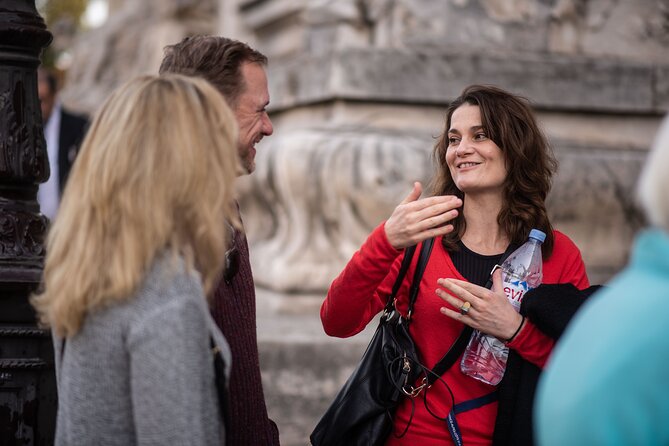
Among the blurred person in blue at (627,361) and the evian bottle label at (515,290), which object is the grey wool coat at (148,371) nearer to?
the blurred person in blue at (627,361)

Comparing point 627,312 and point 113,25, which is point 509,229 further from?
point 113,25

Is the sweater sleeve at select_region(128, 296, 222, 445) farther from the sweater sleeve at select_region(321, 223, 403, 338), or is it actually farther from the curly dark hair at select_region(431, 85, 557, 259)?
the curly dark hair at select_region(431, 85, 557, 259)

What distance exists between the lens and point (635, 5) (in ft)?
22.4

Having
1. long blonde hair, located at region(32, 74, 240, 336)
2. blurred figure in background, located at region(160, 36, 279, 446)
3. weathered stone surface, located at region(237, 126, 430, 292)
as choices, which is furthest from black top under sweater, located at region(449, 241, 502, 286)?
weathered stone surface, located at region(237, 126, 430, 292)

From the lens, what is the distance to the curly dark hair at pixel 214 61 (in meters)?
3.05

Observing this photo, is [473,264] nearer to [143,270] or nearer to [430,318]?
[430,318]

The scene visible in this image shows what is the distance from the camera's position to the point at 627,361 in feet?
5.43

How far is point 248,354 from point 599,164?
3978 millimetres

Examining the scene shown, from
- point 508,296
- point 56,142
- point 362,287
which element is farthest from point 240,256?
point 56,142

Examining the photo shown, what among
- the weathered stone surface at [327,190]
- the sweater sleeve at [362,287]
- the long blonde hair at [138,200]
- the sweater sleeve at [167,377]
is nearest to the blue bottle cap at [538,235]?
the sweater sleeve at [362,287]

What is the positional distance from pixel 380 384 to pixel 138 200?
4.27ft

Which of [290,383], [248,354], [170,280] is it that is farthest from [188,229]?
[290,383]

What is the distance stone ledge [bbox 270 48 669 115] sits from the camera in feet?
20.9

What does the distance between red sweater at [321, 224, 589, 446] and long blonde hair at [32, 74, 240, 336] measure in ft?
3.04
